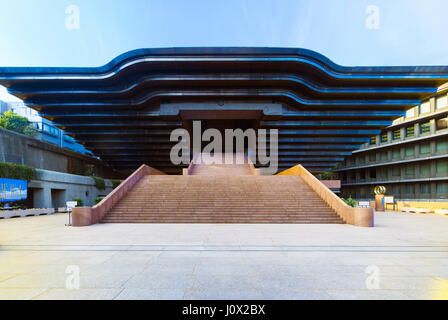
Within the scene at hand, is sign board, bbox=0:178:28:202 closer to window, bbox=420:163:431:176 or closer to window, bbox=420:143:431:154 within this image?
window, bbox=420:163:431:176

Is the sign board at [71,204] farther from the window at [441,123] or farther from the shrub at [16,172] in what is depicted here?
the window at [441,123]

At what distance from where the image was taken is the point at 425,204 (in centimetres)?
2216

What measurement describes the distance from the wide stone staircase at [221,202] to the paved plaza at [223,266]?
3.67 m

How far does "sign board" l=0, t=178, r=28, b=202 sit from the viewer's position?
17391 millimetres

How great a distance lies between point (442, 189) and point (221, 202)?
3756 cm

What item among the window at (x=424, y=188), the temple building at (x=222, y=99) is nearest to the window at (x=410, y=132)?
the window at (x=424, y=188)

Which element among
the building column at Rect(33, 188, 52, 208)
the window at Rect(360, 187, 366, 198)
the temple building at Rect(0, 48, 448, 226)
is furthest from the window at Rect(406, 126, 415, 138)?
the building column at Rect(33, 188, 52, 208)

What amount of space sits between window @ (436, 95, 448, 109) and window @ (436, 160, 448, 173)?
26.9 ft

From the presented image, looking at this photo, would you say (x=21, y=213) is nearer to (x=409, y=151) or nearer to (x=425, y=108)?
(x=409, y=151)

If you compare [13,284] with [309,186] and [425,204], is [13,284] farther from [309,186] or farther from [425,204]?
[425,204]

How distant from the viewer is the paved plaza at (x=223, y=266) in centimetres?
401

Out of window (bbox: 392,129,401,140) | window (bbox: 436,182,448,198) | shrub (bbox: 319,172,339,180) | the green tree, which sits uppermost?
the green tree

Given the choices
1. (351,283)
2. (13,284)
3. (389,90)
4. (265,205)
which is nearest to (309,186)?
(265,205)

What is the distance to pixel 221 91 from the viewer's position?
83.7ft
